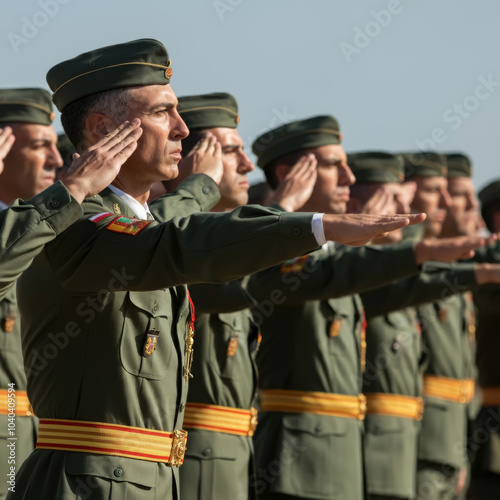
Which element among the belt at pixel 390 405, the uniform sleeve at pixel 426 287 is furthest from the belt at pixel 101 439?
the belt at pixel 390 405

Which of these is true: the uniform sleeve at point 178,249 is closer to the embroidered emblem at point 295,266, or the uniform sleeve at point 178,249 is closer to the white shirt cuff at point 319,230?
the white shirt cuff at point 319,230

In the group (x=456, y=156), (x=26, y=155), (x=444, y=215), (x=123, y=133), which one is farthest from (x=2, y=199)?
(x=456, y=156)

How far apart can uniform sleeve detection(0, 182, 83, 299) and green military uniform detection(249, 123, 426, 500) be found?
8.79ft

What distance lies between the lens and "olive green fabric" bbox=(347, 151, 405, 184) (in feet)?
28.1

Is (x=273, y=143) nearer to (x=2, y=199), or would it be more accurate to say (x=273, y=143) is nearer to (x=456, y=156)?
(x=2, y=199)

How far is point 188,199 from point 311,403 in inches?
66.1

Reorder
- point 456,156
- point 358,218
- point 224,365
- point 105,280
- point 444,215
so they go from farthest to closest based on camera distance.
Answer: point 456,156, point 444,215, point 224,365, point 105,280, point 358,218

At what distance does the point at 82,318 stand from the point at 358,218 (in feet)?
3.74

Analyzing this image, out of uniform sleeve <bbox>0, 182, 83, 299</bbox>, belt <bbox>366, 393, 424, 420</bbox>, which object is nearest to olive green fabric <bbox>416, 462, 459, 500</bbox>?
belt <bbox>366, 393, 424, 420</bbox>

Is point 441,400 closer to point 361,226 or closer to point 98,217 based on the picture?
point 98,217

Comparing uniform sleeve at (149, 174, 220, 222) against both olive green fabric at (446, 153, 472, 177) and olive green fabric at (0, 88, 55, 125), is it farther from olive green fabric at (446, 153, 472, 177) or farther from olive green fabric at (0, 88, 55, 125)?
olive green fabric at (446, 153, 472, 177)

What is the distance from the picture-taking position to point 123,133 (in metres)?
3.97

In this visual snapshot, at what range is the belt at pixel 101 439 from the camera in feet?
12.6

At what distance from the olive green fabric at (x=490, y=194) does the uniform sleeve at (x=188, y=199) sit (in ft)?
15.7
